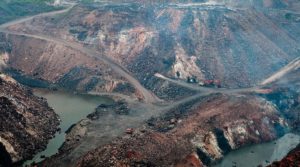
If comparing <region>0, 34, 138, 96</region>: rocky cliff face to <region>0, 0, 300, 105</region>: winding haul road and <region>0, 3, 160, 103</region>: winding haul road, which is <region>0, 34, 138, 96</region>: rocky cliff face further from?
<region>0, 0, 300, 105</region>: winding haul road

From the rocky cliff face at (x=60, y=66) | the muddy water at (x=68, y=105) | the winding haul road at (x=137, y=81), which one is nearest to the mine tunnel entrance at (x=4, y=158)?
the muddy water at (x=68, y=105)

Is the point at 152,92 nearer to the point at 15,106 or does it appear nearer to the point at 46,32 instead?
the point at 15,106

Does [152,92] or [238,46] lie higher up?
[238,46]

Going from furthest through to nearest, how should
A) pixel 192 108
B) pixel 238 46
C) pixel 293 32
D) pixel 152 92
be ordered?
pixel 293 32 < pixel 238 46 < pixel 152 92 < pixel 192 108

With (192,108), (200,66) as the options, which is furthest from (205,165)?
(200,66)

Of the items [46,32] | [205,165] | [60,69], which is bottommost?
[205,165]

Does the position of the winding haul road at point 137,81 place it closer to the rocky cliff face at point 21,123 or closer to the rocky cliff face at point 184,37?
the rocky cliff face at point 184,37

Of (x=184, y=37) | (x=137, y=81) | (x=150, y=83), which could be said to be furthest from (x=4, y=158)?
(x=184, y=37)

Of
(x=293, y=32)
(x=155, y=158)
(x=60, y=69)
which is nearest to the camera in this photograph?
(x=155, y=158)
